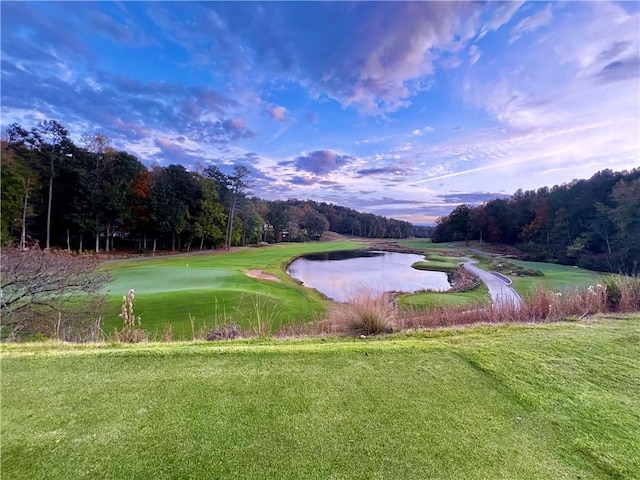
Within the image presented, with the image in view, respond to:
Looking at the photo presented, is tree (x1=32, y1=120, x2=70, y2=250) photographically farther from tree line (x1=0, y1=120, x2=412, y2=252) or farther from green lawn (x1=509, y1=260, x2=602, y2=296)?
green lawn (x1=509, y1=260, x2=602, y2=296)

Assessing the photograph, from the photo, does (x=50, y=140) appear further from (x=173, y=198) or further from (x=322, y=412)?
(x=322, y=412)

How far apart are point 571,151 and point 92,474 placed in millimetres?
13764

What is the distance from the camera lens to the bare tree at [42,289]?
6375mm

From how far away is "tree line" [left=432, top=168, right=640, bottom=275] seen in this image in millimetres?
22938

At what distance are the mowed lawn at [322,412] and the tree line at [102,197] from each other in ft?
70.9

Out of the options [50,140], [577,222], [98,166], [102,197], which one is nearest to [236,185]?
[98,166]

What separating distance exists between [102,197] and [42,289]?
2382 cm

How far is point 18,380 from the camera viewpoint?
2.49 metres

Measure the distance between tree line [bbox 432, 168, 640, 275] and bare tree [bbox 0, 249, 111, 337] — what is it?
63.0 feet

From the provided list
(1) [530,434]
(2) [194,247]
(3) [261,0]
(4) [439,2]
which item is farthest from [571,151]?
(2) [194,247]

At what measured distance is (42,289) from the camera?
6.89 meters

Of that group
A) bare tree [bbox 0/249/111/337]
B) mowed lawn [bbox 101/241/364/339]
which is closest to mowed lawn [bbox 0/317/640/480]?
mowed lawn [bbox 101/241/364/339]

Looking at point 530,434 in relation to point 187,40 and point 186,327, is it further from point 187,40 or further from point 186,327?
point 187,40

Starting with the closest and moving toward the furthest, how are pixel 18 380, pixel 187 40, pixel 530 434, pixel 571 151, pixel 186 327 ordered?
1. pixel 530 434
2. pixel 18 380
3. pixel 186 327
4. pixel 187 40
5. pixel 571 151
